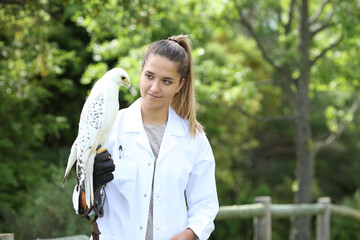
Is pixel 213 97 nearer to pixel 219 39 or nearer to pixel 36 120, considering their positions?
pixel 36 120

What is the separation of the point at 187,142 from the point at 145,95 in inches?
10.8

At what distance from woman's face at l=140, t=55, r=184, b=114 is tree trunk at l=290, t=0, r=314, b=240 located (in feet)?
21.0

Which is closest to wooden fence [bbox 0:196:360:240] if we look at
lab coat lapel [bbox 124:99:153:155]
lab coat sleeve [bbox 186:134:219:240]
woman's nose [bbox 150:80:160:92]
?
lab coat sleeve [bbox 186:134:219:240]

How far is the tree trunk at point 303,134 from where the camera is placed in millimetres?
7961

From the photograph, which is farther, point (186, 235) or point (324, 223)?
point (324, 223)

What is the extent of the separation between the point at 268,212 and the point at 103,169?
3016mm

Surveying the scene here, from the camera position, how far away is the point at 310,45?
820 cm

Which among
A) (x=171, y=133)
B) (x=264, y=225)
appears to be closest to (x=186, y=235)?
(x=171, y=133)

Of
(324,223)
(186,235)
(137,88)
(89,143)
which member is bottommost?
(324,223)

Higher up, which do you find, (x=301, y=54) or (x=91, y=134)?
(x=301, y=54)

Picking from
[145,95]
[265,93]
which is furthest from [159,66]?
[265,93]

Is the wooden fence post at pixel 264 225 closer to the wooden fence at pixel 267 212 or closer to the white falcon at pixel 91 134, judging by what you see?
the wooden fence at pixel 267 212

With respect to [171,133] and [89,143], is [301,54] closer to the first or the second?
[171,133]

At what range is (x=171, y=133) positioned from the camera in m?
1.96
